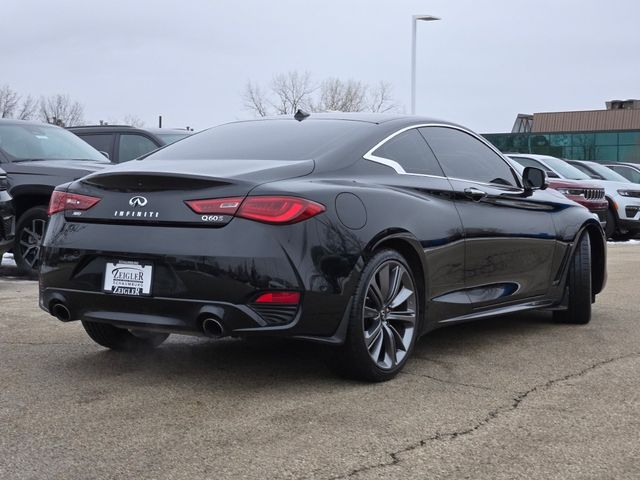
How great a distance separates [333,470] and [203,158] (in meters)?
2.25

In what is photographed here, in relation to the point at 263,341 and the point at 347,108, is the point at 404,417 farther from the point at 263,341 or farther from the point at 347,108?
the point at 347,108

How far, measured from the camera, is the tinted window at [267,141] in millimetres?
5191

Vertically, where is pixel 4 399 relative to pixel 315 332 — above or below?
below

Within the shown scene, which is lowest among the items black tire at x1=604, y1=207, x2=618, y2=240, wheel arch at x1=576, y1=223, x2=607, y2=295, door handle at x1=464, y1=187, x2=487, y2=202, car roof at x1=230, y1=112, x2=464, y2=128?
black tire at x1=604, y1=207, x2=618, y2=240

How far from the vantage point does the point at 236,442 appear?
12.7 feet

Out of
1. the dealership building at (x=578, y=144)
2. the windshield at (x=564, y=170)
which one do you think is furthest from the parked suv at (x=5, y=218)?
the dealership building at (x=578, y=144)

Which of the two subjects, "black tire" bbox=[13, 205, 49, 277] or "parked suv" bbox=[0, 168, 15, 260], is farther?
"black tire" bbox=[13, 205, 49, 277]

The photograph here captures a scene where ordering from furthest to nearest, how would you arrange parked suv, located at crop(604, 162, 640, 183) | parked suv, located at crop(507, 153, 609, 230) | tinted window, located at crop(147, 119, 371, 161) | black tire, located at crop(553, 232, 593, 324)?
parked suv, located at crop(604, 162, 640, 183) < parked suv, located at crop(507, 153, 609, 230) < black tire, located at crop(553, 232, 593, 324) < tinted window, located at crop(147, 119, 371, 161)

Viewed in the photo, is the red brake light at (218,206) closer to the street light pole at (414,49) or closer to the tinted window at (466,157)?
the tinted window at (466,157)

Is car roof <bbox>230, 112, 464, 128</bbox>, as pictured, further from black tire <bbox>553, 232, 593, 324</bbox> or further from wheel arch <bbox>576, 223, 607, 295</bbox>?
wheel arch <bbox>576, 223, 607, 295</bbox>

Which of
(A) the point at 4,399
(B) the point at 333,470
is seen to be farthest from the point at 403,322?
(A) the point at 4,399

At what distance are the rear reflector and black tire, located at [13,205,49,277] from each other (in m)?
6.15

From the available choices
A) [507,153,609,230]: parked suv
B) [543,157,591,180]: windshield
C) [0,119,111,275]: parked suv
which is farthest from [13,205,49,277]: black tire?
[543,157,591,180]: windshield

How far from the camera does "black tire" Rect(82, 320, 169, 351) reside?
5.60 meters
